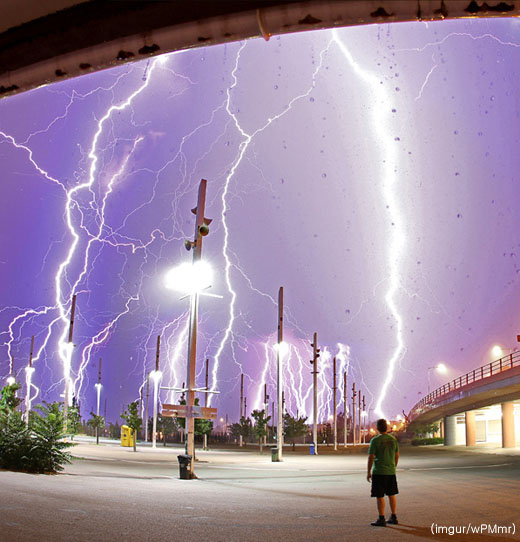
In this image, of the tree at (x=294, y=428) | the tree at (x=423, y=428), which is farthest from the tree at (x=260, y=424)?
the tree at (x=423, y=428)

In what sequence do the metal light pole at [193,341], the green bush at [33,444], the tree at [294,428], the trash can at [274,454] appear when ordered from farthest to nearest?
1. the tree at [294,428]
2. the trash can at [274,454]
3. the metal light pole at [193,341]
4. the green bush at [33,444]

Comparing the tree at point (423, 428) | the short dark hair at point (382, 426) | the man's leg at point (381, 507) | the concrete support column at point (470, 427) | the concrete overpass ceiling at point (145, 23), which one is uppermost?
the concrete overpass ceiling at point (145, 23)

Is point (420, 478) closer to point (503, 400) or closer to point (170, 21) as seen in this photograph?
point (170, 21)

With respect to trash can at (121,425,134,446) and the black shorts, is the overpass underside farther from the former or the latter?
the black shorts

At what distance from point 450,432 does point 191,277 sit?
4668cm

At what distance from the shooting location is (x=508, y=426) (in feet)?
148

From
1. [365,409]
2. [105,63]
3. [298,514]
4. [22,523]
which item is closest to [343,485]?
[298,514]

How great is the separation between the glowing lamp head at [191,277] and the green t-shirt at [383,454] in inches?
349

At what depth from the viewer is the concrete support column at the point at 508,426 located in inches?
1741

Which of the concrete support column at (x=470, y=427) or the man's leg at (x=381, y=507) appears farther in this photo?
the concrete support column at (x=470, y=427)

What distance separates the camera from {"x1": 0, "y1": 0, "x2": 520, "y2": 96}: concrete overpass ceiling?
12.8 ft

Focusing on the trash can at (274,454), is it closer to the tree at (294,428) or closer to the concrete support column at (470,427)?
the tree at (294,428)

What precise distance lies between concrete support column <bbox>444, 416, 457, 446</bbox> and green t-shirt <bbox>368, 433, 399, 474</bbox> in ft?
169

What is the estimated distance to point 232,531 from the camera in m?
7.00
